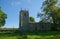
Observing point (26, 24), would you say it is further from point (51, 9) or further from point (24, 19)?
point (51, 9)

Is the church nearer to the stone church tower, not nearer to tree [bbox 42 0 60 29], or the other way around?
the stone church tower

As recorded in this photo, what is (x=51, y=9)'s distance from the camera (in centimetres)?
6475

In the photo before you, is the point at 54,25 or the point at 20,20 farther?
the point at 20,20

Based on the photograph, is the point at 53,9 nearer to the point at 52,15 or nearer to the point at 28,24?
the point at 52,15

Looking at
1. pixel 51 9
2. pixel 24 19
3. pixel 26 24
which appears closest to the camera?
pixel 51 9

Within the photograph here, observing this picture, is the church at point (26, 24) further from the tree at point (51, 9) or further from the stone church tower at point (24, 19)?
the tree at point (51, 9)

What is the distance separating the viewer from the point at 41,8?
221ft

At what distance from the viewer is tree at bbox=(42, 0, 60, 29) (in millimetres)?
63594

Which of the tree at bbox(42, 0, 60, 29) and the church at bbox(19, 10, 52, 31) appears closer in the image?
the tree at bbox(42, 0, 60, 29)

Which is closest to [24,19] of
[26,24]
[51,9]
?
[26,24]

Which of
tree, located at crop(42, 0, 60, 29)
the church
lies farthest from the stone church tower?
tree, located at crop(42, 0, 60, 29)

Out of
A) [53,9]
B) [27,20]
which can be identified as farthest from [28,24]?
[53,9]

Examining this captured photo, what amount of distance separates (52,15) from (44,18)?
12.1 ft

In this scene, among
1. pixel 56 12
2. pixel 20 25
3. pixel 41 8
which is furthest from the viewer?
pixel 20 25
